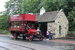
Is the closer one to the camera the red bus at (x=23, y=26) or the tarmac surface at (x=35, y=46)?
the tarmac surface at (x=35, y=46)

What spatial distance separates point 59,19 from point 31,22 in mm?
5606

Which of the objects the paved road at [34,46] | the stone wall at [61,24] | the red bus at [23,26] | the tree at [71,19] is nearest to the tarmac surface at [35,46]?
the paved road at [34,46]

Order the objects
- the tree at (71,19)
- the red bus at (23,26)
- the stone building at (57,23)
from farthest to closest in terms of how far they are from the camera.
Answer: the tree at (71,19)
the stone building at (57,23)
the red bus at (23,26)

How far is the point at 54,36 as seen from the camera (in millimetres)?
19078

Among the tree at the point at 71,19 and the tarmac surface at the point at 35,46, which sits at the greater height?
the tree at the point at 71,19

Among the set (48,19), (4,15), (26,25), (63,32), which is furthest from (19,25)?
(4,15)

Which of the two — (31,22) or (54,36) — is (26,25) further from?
(54,36)

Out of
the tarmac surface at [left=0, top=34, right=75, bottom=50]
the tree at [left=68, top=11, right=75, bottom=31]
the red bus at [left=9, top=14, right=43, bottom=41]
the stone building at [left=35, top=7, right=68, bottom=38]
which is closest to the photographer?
the tarmac surface at [left=0, top=34, right=75, bottom=50]

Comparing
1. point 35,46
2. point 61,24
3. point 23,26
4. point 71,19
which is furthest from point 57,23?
point 35,46

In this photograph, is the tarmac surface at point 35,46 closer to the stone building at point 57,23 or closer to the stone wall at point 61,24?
the stone building at point 57,23

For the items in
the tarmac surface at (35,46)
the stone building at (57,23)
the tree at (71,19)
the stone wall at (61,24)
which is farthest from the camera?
the tree at (71,19)

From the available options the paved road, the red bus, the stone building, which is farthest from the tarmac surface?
the stone building

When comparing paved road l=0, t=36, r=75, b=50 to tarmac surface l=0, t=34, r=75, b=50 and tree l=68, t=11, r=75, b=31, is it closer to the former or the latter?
tarmac surface l=0, t=34, r=75, b=50

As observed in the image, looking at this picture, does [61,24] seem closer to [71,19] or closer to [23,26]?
[71,19]
